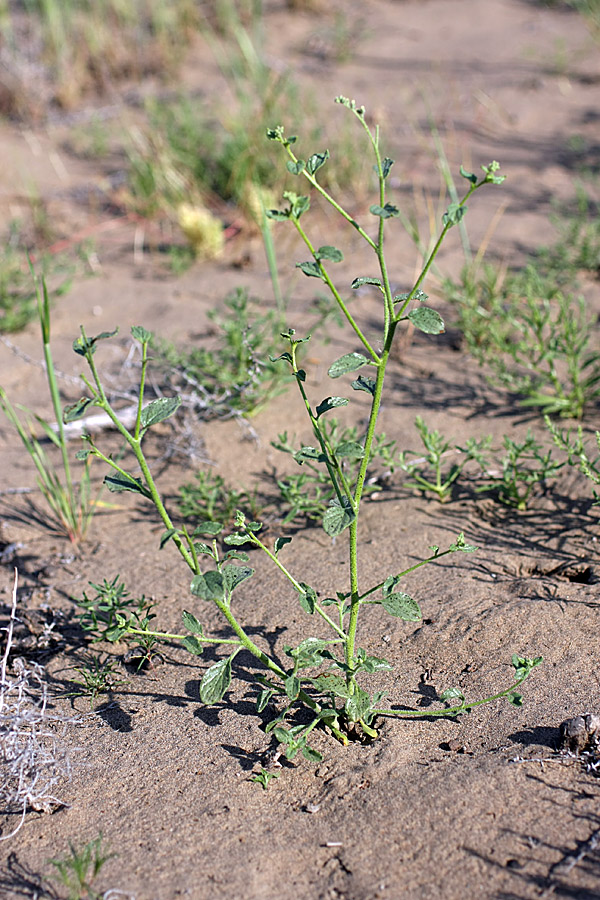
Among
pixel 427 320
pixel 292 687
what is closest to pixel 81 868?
pixel 292 687

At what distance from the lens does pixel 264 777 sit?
1.66 metres

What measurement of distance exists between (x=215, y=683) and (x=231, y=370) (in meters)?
1.58

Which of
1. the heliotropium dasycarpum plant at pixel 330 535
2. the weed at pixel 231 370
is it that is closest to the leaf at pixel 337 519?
the heliotropium dasycarpum plant at pixel 330 535

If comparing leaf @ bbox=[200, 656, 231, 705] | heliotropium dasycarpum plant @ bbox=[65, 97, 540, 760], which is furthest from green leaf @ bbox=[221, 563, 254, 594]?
leaf @ bbox=[200, 656, 231, 705]

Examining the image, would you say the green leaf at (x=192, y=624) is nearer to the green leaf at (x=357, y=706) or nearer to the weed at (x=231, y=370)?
the green leaf at (x=357, y=706)

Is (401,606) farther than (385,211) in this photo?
Yes

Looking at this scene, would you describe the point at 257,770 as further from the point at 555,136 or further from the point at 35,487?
the point at 555,136

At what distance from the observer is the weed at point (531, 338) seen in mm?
2691

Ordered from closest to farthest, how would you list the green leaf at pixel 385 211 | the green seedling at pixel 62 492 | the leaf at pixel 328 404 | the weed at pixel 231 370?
the green leaf at pixel 385 211 < the leaf at pixel 328 404 < the green seedling at pixel 62 492 < the weed at pixel 231 370

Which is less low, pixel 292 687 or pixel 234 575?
pixel 234 575

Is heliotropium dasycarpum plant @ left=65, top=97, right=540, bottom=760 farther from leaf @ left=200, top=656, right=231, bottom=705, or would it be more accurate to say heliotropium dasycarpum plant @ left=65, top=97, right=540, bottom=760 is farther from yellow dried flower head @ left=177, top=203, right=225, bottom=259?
yellow dried flower head @ left=177, top=203, right=225, bottom=259

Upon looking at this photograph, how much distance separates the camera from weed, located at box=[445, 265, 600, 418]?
8.83 feet

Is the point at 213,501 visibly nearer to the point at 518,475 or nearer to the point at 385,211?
the point at 518,475

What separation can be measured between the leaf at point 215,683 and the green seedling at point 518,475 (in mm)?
1049
